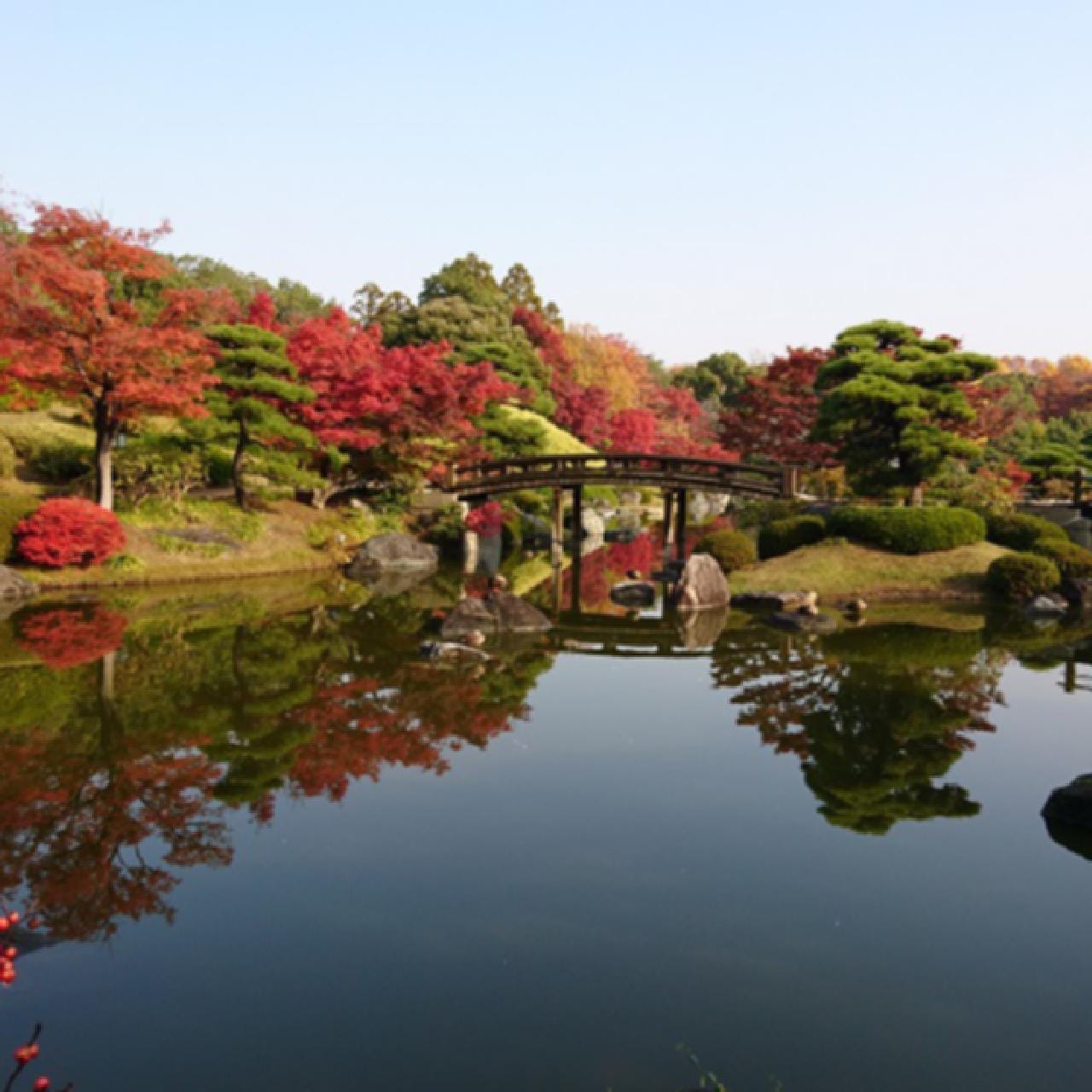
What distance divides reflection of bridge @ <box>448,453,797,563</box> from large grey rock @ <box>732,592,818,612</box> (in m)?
8.02

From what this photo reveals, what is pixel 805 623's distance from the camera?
21562 millimetres

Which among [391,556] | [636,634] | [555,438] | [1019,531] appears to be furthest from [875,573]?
[555,438]

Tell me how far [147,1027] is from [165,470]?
25.1 m

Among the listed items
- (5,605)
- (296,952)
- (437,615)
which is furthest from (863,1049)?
(5,605)

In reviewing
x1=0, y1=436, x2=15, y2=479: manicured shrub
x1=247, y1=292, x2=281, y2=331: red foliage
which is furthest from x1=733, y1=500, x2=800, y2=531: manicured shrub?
x1=0, y1=436, x2=15, y2=479: manicured shrub

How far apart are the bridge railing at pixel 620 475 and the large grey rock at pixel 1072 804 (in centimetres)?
2186

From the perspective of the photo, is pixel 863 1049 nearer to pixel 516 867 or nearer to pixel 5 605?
pixel 516 867

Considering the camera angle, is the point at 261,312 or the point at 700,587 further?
the point at 261,312

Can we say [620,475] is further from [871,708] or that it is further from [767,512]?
[871,708]

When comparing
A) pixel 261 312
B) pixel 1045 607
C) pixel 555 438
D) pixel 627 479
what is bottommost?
pixel 1045 607

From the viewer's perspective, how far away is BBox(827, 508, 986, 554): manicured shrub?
2697 cm

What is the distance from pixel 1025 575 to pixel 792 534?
6.59 metres

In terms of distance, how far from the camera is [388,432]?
33.5 meters

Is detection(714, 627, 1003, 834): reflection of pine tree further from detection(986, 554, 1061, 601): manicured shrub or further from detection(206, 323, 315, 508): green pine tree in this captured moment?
detection(206, 323, 315, 508): green pine tree
